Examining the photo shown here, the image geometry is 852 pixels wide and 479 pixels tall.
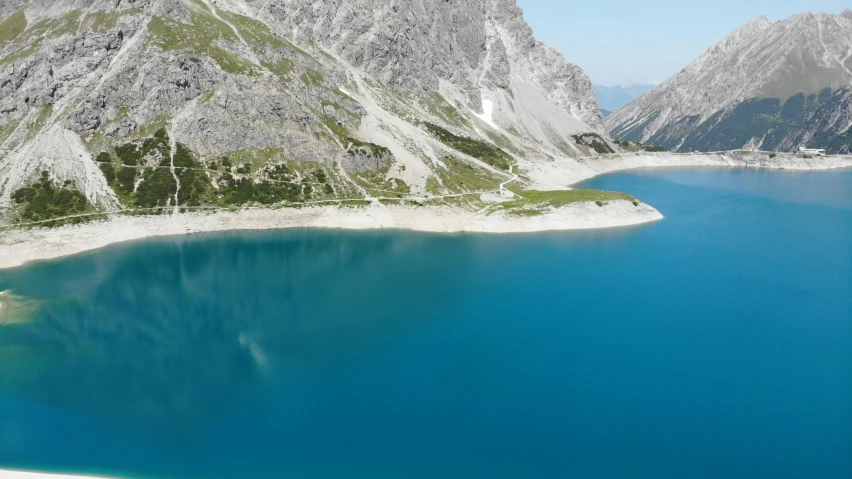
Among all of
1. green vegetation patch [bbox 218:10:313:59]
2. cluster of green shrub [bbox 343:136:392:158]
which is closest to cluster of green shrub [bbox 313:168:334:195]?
cluster of green shrub [bbox 343:136:392:158]

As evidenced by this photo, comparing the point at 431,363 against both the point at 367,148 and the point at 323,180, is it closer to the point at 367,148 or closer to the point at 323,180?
the point at 323,180

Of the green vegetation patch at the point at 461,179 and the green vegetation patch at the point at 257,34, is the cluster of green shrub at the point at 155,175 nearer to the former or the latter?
the green vegetation patch at the point at 257,34

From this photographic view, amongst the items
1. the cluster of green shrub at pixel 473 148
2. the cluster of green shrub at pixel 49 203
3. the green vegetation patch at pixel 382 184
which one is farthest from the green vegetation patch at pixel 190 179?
the cluster of green shrub at pixel 473 148

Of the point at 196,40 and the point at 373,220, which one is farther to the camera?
the point at 196,40

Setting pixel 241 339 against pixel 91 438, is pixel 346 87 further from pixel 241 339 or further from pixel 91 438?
pixel 91 438

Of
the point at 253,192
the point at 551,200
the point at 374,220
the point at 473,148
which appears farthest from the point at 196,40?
the point at 551,200

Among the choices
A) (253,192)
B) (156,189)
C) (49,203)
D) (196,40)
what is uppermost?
(196,40)
